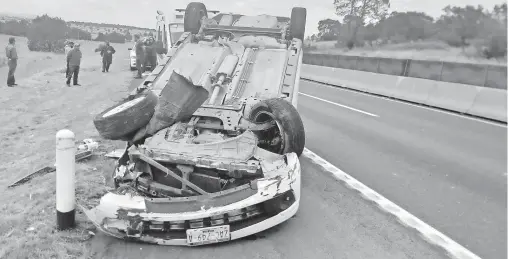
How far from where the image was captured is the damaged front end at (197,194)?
13.0 feet

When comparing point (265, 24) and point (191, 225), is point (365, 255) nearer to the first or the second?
point (191, 225)

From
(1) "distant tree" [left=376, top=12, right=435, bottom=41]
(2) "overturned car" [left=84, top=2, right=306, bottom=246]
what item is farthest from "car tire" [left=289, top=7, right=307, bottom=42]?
→ (1) "distant tree" [left=376, top=12, right=435, bottom=41]

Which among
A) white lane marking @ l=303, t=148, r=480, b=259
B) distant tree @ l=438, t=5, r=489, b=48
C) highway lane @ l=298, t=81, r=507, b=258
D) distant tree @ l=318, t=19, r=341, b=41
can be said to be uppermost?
distant tree @ l=318, t=19, r=341, b=41

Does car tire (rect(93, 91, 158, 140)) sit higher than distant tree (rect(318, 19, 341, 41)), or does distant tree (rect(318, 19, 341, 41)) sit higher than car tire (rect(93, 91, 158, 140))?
distant tree (rect(318, 19, 341, 41))

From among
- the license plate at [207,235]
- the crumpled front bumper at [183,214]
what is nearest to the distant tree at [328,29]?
the crumpled front bumper at [183,214]

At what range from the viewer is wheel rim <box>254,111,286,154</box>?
5425 mm

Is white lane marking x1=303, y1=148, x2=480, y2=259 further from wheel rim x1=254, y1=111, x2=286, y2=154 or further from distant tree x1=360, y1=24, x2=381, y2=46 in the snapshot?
distant tree x1=360, y1=24, x2=381, y2=46

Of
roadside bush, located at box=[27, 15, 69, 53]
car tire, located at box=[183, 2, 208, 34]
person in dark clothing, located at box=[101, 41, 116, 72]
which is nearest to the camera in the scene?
car tire, located at box=[183, 2, 208, 34]

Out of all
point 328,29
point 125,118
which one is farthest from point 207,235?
point 328,29

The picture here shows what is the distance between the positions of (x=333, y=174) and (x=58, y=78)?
15717mm

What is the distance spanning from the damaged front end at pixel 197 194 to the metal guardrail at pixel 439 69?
1107 cm

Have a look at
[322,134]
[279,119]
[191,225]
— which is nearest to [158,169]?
[191,225]

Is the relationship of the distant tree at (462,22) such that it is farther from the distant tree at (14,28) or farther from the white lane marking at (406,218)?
the distant tree at (14,28)

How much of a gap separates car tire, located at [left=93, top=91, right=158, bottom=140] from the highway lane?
3.07 metres
